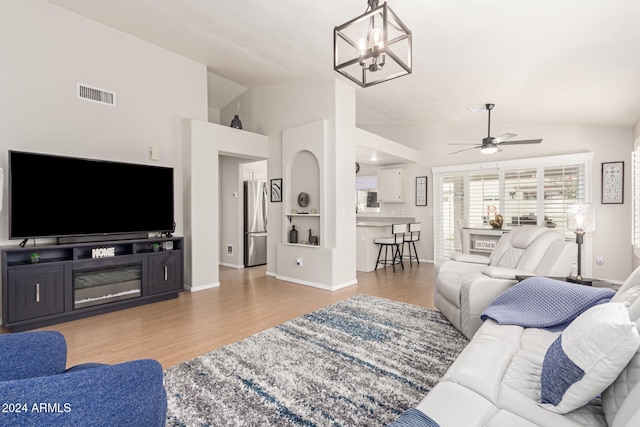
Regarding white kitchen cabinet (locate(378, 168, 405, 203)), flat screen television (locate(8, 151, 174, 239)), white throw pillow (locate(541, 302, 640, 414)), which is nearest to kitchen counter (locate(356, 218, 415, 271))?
white kitchen cabinet (locate(378, 168, 405, 203))

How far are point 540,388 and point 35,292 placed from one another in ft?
13.9

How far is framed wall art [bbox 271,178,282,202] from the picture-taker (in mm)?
5613

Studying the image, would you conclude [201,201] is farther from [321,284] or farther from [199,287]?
[321,284]

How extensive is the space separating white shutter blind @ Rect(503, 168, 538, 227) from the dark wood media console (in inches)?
237

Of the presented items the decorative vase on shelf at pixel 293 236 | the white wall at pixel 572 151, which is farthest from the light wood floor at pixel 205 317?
the white wall at pixel 572 151

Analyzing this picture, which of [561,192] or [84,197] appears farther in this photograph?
[561,192]

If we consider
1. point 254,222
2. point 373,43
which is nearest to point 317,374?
point 373,43

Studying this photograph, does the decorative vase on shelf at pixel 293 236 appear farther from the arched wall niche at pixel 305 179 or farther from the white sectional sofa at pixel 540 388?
the white sectional sofa at pixel 540 388

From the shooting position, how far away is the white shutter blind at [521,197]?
588 cm

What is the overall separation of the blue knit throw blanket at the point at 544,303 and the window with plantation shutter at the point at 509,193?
434 cm

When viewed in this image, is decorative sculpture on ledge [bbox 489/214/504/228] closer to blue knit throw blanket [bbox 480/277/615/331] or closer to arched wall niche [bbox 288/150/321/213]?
arched wall niche [bbox 288/150/321/213]

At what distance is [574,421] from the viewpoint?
1110 mm

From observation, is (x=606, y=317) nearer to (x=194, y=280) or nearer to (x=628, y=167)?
(x=194, y=280)

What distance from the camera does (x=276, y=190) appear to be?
5664 millimetres
